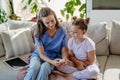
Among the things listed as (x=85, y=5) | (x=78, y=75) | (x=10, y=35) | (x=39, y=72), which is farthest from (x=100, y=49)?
(x=85, y=5)

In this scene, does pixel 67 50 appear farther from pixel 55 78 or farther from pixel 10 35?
pixel 10 35

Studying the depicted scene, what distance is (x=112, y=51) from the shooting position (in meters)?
2.22

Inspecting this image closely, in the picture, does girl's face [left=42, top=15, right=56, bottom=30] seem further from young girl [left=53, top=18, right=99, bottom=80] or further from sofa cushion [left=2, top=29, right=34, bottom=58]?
sofa cushion [left=2, top=29, right=34, bottom=58]

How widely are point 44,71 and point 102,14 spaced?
187 centimetres

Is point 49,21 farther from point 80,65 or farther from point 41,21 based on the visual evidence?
point 80,65

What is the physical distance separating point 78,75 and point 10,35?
921mm

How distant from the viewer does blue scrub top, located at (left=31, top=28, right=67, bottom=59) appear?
191cm

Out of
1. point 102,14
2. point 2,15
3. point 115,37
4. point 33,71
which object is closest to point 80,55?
point 33,71

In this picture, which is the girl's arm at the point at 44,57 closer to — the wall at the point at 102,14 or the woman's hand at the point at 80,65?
the woman's hand at the point at 80,65

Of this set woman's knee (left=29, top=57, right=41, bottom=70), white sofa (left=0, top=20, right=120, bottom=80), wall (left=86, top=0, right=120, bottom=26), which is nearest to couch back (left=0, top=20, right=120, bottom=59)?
white sofa (left=0, top=20, right=120, bottom=80)

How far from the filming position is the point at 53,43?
75.9 inches

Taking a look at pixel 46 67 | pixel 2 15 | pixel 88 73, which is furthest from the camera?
pixel 2 15

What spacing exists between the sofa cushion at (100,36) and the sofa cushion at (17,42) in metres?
0.69

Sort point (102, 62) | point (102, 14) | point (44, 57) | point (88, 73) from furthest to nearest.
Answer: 1. point (102, 14)
2. point (102, 62)
3. point (44, 57)
4. point (88, 73)
